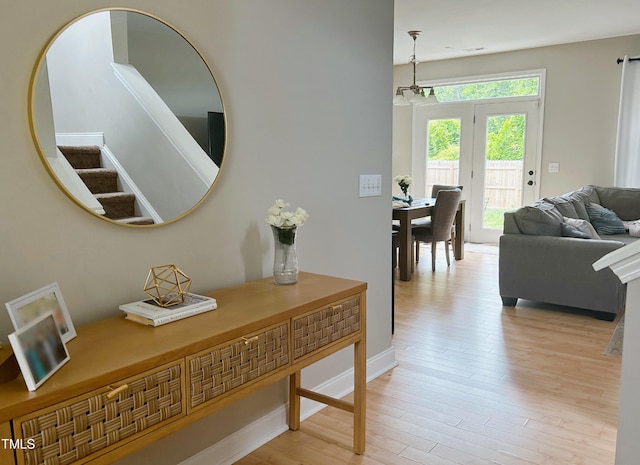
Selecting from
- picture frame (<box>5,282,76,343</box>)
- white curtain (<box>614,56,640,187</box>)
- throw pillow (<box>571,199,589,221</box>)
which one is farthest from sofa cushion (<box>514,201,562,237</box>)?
picture frame (<box>5,282,76,343</box>)

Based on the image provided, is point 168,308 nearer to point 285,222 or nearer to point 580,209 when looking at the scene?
point 285,222

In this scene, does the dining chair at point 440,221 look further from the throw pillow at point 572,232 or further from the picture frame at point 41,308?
the picture frame at point 41,308

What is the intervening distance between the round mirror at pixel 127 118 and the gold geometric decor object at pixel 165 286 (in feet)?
0.62

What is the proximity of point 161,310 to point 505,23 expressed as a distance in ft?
17.0

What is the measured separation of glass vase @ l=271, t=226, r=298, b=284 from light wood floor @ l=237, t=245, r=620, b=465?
80cm

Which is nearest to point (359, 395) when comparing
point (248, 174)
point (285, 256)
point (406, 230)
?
point (285, 256)

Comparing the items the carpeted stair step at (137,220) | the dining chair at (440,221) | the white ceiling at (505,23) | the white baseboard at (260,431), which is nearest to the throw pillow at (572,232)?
the dining chair at (440,221)

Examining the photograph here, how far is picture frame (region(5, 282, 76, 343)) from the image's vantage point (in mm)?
1178

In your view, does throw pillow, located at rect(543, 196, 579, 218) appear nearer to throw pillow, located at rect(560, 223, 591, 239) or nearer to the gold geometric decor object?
throw pillow, located at rect(560, 223, 591, 239)

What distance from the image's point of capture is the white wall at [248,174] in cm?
145

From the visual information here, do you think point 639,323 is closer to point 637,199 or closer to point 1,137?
point 1,137

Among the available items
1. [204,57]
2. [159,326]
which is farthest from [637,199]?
[159,326]

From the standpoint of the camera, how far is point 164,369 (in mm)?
1314

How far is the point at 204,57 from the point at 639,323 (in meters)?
1.76
